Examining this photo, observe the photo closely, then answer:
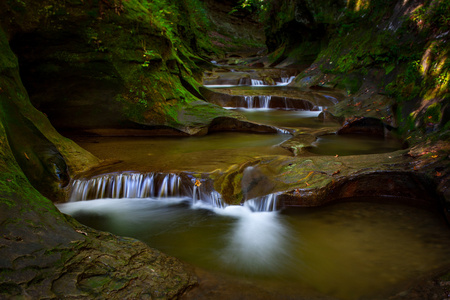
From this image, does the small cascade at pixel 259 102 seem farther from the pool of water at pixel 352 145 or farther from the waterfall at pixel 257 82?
the pool of water at pixel 352 145

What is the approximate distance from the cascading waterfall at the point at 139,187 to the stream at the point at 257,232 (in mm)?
16

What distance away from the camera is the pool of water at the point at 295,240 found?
110 inches

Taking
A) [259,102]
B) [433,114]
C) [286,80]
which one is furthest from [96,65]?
[286,80]

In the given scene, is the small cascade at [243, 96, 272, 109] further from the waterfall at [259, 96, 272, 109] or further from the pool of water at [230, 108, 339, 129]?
the pool of water at [230, 108, 339, 129]

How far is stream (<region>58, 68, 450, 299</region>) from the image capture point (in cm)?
276

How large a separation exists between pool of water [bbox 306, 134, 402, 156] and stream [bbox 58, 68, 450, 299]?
1106 millimetres

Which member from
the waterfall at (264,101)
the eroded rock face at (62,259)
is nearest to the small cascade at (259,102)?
the waterfall at (264,101)

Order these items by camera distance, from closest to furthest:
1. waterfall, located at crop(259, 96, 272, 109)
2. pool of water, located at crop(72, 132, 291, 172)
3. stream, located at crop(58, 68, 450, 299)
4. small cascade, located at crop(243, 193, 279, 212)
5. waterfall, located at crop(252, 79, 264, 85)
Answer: stream, located at crop(58, 68, 450, 299)
small cascade, located at crop(243, 193, 279, 212)
pool of water, located at crop(72, 132, 291, 172)
waterfall, located at crop(259, 96, 272, 109)
waterfall, located at crop(252, 79, 264, 85)

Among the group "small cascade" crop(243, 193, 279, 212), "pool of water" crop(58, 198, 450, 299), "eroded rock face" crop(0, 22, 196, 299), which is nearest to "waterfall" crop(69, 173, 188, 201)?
"pool of water" crop(58, 198, 450, 299)

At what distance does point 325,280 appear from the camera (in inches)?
111

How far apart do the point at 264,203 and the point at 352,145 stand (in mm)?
3582

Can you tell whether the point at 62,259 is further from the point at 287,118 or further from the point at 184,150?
the point at 287,118

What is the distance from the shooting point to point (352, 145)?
687cm

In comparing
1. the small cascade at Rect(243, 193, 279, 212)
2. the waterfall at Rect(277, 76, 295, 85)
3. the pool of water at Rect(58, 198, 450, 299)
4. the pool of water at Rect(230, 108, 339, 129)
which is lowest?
the pool of water at Rect(58, 198, 450, 299)
